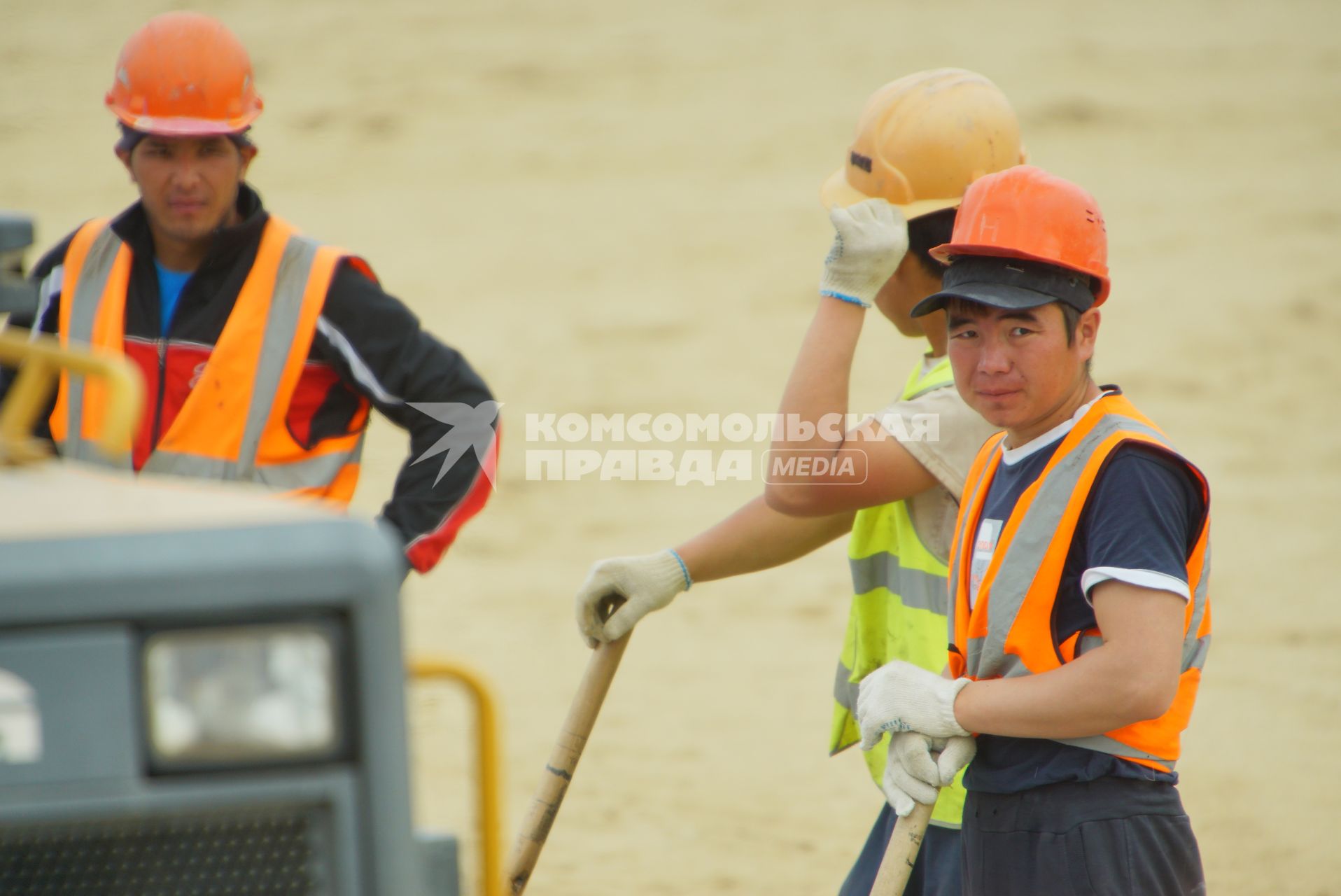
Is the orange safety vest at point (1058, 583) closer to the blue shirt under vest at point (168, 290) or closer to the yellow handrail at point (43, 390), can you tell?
the yellow handrail at point (43, 390)

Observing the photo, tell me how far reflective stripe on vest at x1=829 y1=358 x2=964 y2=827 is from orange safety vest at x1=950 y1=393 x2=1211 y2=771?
456mm

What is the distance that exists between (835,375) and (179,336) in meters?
1.50

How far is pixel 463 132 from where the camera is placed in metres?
15.4

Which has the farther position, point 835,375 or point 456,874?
point 835,375

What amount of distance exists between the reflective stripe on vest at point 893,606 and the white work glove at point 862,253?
0.81 feet

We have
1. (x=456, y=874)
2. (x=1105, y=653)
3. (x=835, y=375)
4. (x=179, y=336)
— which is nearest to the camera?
(x=456, y=874)

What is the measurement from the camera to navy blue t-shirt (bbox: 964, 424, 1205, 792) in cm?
237

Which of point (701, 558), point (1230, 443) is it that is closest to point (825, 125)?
point (1230, 443)

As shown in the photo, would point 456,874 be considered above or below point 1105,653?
below

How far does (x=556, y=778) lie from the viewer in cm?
321

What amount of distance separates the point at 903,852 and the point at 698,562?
973 millimetres

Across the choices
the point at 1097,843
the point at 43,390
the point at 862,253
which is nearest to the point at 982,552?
the point at 1097,843

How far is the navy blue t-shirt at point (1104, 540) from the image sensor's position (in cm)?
237

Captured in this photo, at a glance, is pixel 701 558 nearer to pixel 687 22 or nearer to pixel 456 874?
pixel 456 874
